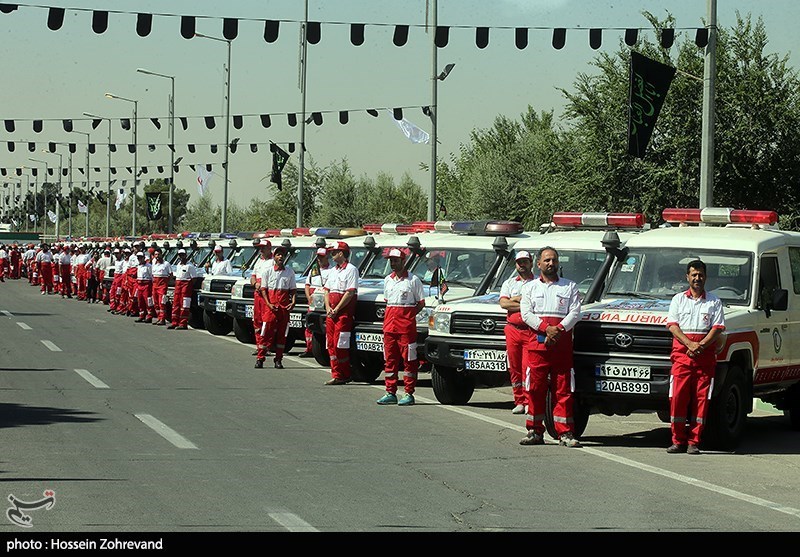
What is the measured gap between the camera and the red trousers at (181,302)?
29.8m

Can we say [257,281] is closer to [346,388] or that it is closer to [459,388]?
[346,388]

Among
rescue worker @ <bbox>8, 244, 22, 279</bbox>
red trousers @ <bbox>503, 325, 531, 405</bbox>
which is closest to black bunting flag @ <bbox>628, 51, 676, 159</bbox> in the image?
red trousers @ <bbox>503, 325, 531, 405</bbox>

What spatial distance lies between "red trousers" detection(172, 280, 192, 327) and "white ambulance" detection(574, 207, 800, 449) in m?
16.3

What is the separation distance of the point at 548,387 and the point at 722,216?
3.51 metres

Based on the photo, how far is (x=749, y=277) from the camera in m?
13.8

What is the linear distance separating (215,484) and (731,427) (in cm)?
539

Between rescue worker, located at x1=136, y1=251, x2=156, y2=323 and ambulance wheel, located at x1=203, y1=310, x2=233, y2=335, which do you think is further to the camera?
rescue worker, located at x1=136, y1=251, x2=156, y2=323

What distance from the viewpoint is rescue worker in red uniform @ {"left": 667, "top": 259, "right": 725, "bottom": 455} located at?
40.7 feet

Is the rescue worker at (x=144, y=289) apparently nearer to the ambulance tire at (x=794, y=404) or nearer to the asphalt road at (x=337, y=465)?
the asphalt road at (x=337, y=465)

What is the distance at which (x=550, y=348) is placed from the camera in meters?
12.6

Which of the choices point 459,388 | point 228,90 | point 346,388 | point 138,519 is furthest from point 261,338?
point 228,90

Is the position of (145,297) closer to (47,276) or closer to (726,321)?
(47,276)

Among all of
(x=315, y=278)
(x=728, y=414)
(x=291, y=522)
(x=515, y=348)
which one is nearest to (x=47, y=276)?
(x=315, y=278)

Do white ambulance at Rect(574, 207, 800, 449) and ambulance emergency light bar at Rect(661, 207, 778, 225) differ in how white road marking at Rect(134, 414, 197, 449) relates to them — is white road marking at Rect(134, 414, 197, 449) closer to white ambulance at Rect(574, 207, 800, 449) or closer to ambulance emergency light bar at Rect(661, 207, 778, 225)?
white ambulance at Rect(574, 207, 800, 449)
